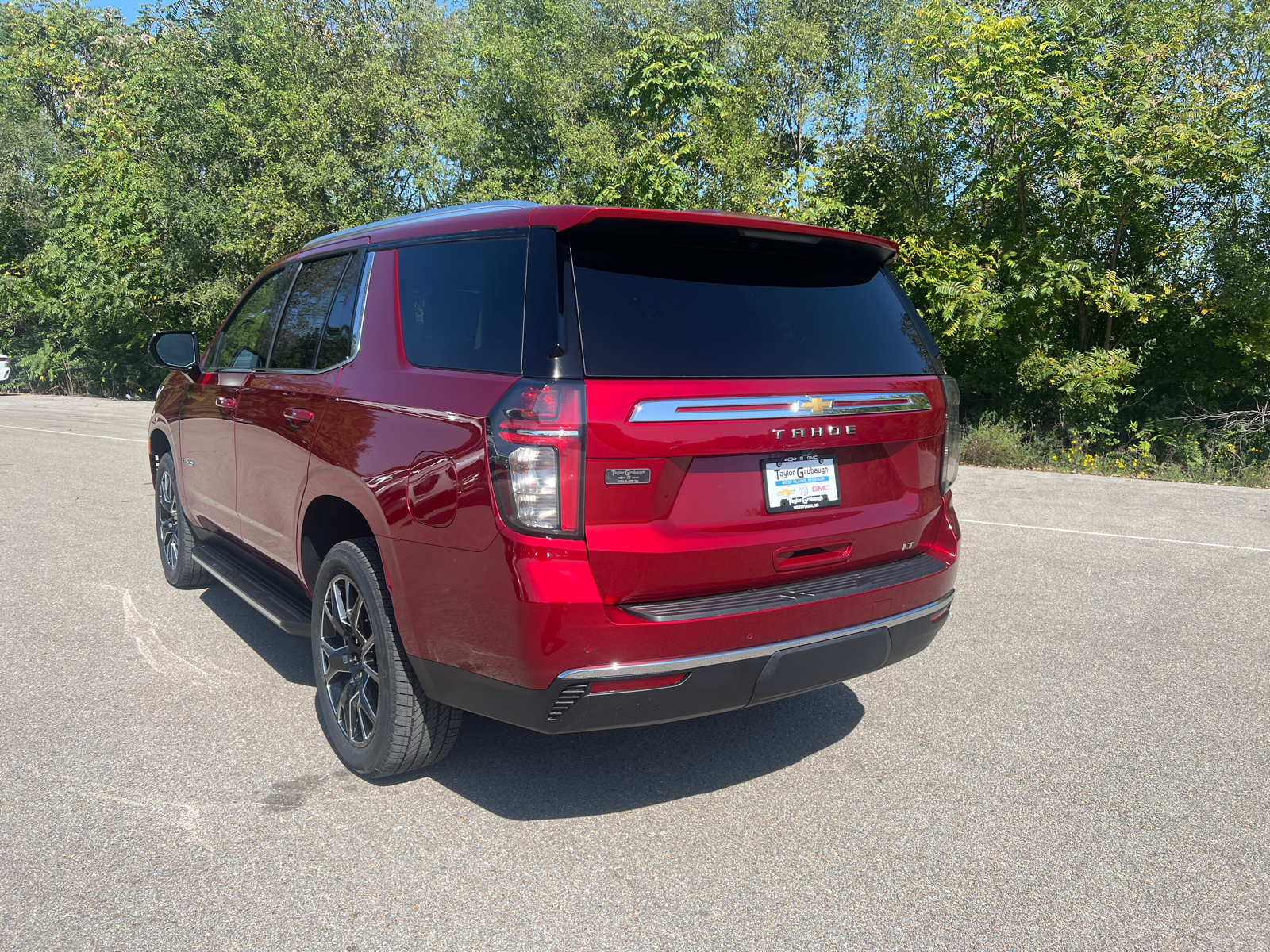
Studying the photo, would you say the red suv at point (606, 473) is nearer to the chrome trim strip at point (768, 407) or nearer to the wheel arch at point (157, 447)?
the chrome trim strip at point (768, 407)

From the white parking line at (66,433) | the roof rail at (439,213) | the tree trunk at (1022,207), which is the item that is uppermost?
the tree trunk at (1022,207)

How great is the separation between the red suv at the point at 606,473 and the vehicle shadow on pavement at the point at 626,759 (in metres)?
0.32

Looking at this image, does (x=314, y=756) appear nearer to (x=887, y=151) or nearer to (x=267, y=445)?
(x=267, y=445)

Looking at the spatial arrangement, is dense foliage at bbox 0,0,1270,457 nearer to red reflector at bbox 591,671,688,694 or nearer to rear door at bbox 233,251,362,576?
rear door at bbox 233,251,362,576

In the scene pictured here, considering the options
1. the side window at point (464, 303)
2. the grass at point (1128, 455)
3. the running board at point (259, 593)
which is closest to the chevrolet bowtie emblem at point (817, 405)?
the side window at point (464, 303)

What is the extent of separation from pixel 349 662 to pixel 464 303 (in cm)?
143

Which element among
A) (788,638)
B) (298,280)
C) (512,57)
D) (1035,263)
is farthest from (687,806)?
(512,57)

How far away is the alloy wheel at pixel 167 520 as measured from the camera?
595 centimetres

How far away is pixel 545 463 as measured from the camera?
8.73 feet

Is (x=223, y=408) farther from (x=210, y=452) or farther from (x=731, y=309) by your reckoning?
(x=731, y=309)

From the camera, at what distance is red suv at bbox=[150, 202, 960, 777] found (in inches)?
107

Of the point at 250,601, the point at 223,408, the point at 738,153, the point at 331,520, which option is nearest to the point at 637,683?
the point at 331,520

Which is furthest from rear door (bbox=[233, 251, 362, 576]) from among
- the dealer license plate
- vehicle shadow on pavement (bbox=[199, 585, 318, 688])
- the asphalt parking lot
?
the dealer license plate

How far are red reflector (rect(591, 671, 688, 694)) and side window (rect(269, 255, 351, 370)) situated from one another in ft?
6.60
